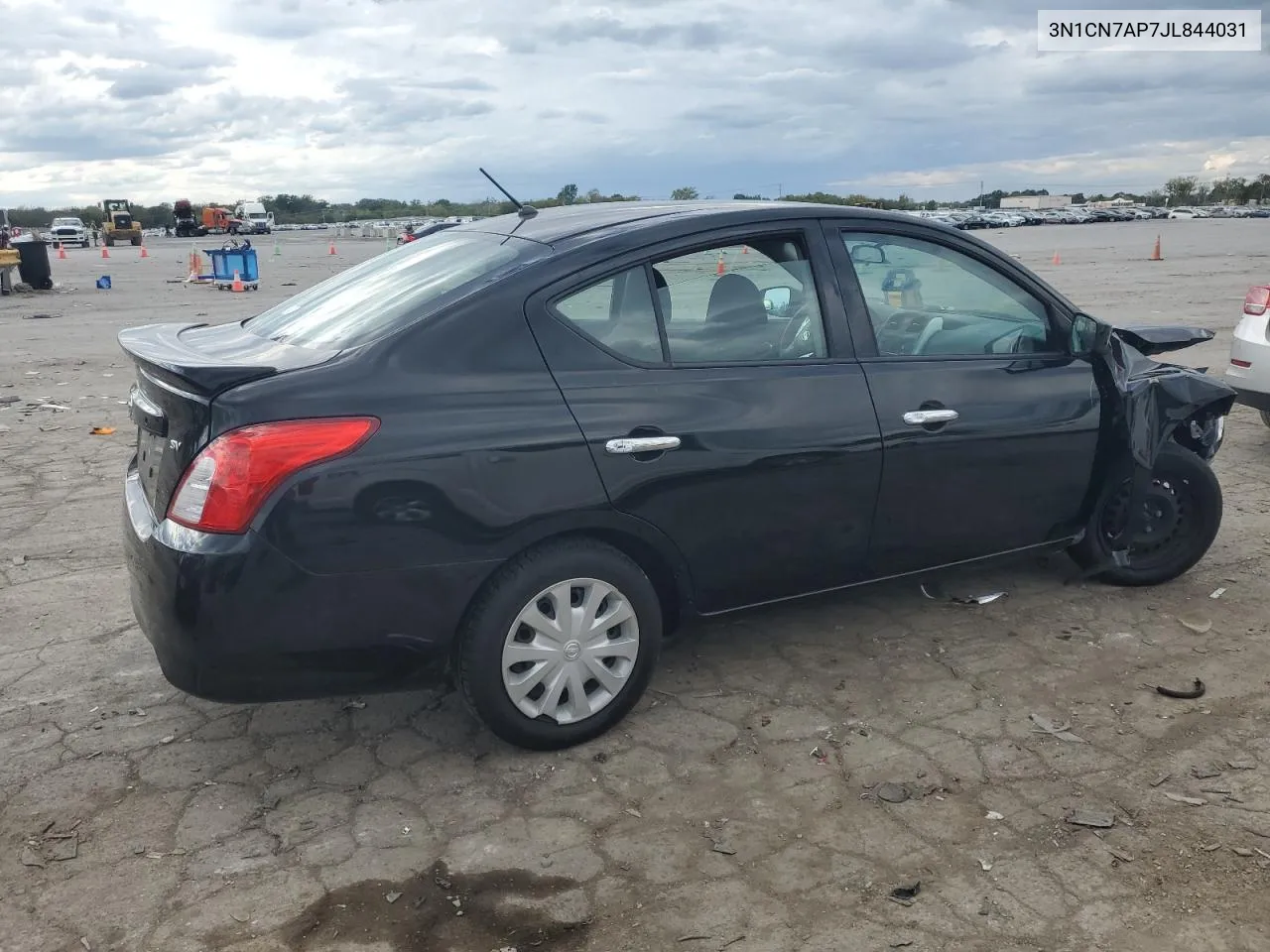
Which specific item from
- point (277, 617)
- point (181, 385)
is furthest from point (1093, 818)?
point (181, 385)

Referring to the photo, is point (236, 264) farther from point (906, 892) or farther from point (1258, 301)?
point (906, 892)

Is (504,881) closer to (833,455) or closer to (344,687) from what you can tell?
(344,687)

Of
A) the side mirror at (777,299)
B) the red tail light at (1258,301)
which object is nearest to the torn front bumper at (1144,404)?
the side mirror at (777,299)

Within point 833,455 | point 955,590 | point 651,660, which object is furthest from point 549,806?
point 955,590

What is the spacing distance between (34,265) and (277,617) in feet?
78.3

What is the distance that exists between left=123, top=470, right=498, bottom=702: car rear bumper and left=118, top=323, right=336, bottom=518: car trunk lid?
18 cm

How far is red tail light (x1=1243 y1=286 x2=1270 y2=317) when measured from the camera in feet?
23.2

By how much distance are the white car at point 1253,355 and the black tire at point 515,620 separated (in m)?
5.05

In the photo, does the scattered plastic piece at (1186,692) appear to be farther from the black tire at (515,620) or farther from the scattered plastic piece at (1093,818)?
the black tire at (515,620)

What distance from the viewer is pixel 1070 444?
14.6 ft

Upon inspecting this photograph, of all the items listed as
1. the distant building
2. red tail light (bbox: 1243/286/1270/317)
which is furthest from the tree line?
red tail light (bbox: 1243/286/1270/317)

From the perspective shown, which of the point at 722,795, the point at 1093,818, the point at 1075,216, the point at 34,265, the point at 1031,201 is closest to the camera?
the point at 1093,818

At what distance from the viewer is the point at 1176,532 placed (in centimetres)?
496

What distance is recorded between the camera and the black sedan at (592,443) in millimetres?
3096
